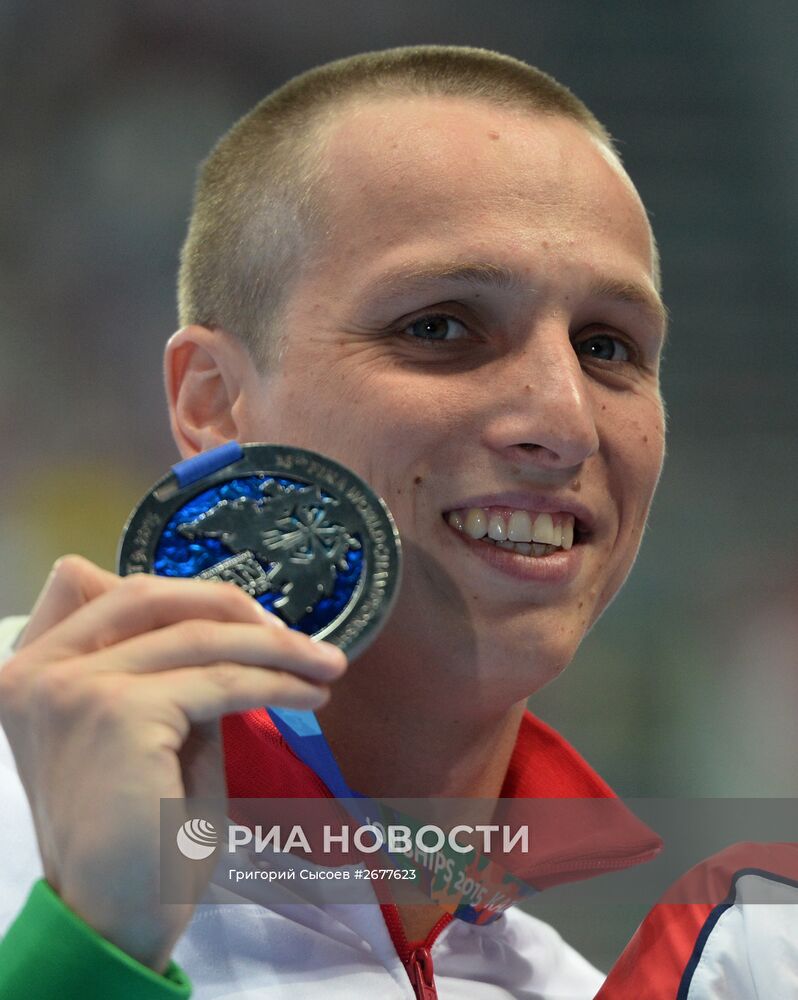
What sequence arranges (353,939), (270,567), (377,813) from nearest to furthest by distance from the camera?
(270,567)
(353,939)
(377,813)

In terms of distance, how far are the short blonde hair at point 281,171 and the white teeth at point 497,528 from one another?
468 mm

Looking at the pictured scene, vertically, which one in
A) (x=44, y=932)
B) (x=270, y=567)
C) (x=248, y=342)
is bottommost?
(x=44, y=932)

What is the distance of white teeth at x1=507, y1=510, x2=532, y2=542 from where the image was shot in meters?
1.85

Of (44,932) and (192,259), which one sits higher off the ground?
(192,259)

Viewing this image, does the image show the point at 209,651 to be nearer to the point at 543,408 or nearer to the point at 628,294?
the point at 543,408

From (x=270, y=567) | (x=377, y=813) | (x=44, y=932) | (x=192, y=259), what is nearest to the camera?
(x=44, y=932)

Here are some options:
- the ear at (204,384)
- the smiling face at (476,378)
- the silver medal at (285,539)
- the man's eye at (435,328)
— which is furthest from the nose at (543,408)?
the ear at (204,384)

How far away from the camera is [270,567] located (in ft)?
5.08

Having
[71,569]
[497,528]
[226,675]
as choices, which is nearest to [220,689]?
[226,675]

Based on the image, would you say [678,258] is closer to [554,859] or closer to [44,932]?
[554,859]

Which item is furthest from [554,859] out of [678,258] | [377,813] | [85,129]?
[85,129]

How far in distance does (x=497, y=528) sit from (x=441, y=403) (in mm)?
202

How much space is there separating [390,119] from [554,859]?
124cm

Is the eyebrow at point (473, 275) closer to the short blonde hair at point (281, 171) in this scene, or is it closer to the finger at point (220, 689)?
the short blonde hair at point (281, 171)
